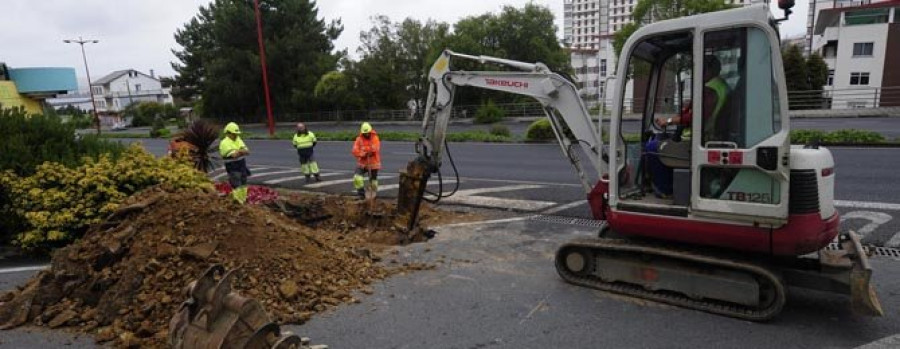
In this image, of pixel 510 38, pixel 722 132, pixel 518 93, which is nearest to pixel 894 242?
pixel 722 132

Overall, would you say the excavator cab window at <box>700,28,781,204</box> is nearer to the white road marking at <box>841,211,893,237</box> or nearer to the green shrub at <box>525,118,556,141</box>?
the white road marking at <box>841,211,893,237</box>

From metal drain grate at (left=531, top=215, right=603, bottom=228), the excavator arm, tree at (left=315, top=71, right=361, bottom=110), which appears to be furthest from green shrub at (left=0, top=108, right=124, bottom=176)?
tree at (left=315, top=71, right=361, bottom=110)

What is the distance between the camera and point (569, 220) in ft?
27.5

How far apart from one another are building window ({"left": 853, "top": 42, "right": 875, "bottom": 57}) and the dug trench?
46.1m

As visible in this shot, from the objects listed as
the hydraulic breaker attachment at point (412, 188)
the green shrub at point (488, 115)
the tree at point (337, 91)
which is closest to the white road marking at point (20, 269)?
the hydraulic breaker attachment at point (412, 188)

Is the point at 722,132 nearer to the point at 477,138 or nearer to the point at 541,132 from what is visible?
the point at 541,132

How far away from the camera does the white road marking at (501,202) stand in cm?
941

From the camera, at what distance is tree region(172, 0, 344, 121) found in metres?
44.8

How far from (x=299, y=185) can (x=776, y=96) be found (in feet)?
36.1

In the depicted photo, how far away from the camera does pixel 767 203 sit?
4.27 meters

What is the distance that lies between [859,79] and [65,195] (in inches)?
1939

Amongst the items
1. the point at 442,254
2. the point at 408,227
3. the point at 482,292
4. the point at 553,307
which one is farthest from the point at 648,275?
the point at 408,227

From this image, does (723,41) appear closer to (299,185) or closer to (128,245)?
(128,245)

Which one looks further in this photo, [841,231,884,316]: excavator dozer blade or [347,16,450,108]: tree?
[347,16,450,108]: tree
